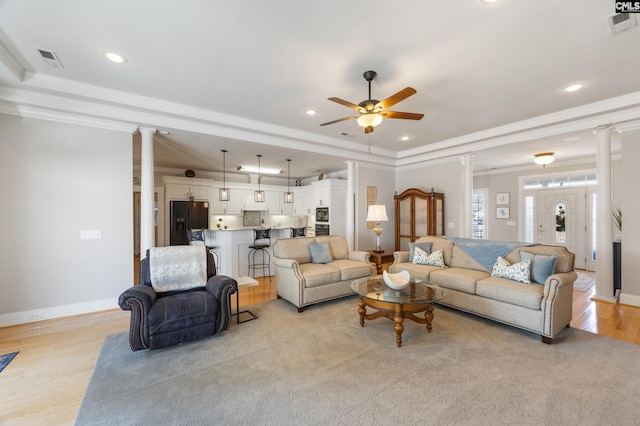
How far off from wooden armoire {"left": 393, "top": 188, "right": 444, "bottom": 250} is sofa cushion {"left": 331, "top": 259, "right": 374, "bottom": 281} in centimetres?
245

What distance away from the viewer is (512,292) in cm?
301

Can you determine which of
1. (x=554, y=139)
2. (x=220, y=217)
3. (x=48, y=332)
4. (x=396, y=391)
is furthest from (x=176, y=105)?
(x=554, y=139)

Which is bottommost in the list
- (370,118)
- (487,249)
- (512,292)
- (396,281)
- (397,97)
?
(512,292)

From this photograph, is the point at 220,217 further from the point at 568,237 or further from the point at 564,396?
the point at 568,237

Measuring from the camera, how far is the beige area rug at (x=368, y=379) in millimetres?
1806

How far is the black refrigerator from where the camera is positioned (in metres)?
7.03

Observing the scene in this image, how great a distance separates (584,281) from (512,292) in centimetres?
378

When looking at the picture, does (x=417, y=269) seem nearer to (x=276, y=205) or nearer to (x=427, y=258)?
(x=427, y=258)

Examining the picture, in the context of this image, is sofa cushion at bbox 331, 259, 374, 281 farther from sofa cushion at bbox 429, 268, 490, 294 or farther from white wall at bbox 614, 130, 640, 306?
white wall at bbox 614, 130, 640, 306

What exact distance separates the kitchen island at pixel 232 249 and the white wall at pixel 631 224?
19.9 feet

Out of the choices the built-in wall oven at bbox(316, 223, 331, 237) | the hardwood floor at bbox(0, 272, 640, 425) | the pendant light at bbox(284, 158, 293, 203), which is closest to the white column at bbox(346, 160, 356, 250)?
the built-in wall oven at bbox(316, 223, 331, 237)

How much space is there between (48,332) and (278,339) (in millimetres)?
2640

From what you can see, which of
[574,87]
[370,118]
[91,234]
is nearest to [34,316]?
[91,234]

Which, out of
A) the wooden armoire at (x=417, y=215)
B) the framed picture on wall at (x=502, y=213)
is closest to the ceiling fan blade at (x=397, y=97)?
the wooden armoire at (x=417, y=215)
